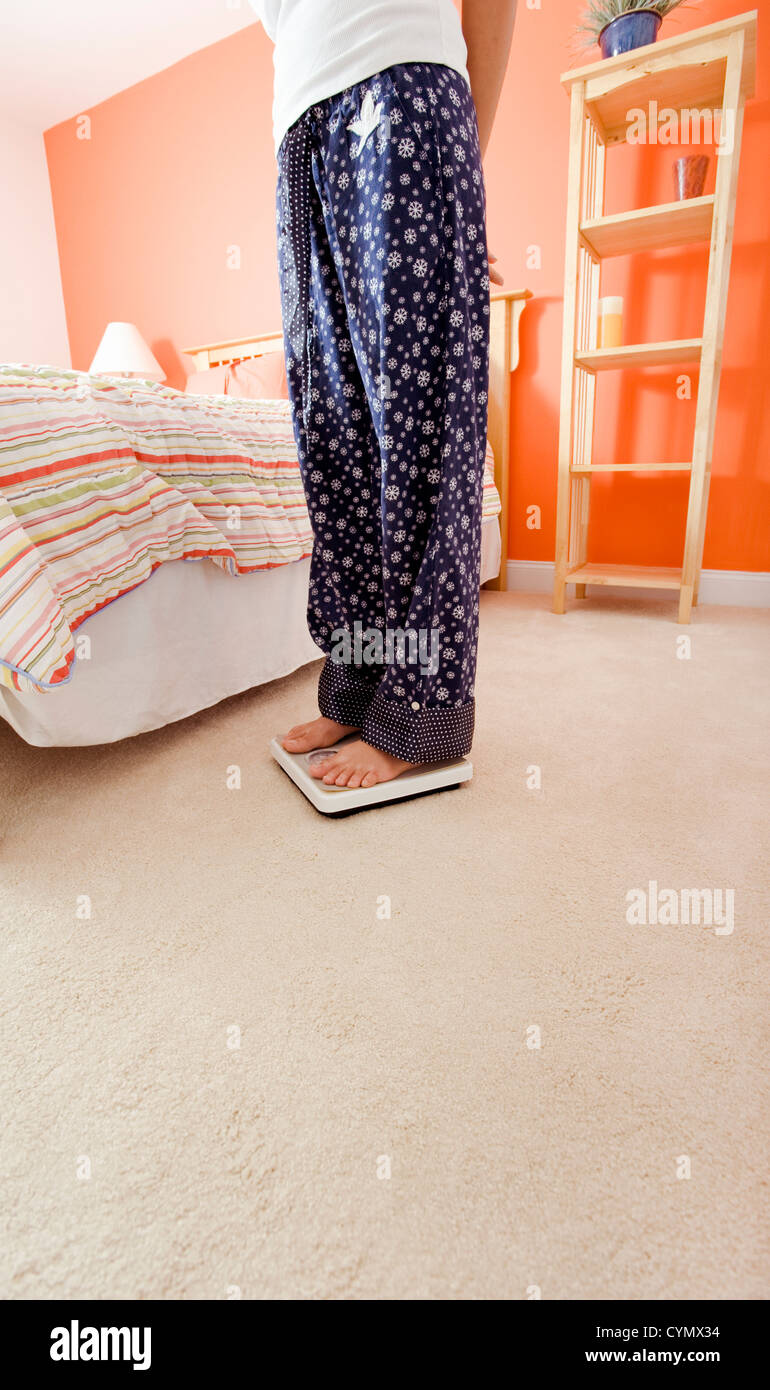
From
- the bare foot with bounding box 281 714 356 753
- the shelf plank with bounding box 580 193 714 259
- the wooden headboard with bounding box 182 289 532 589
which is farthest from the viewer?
the wooden headboard with bounding box 182 289 532 589

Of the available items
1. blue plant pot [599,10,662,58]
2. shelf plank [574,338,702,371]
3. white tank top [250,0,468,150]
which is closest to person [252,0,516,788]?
white tank top [250,0,468,150]

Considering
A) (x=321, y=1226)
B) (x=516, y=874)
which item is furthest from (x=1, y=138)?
(x=321, y=1226)

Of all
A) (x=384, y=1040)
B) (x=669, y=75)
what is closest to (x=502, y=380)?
(x=669, y=75)

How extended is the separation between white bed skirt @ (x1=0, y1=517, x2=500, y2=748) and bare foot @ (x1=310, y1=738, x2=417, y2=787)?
1.01 ft

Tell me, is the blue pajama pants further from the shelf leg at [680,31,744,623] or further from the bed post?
the bed post

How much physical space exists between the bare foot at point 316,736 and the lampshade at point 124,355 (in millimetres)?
2795

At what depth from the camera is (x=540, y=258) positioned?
7.50ft

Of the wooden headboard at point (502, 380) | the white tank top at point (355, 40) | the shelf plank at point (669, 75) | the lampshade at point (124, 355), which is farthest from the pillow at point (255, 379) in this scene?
the white tank top at point (355, 40)

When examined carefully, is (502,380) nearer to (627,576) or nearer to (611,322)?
(611,322)

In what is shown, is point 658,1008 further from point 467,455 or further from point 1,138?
point 1,138

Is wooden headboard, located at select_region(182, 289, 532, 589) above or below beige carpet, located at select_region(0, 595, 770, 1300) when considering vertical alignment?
above

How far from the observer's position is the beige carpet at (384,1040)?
408mm

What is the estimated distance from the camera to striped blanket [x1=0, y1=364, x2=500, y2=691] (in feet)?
2.69

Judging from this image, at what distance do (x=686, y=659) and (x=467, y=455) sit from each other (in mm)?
988
